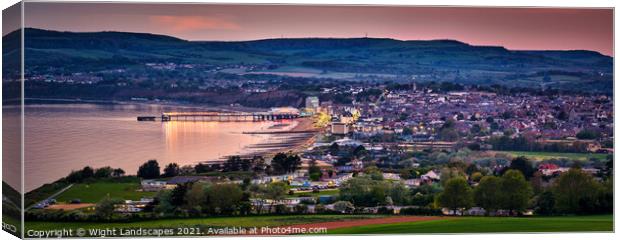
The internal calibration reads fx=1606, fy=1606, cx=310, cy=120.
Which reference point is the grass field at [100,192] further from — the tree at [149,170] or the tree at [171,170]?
the tree at [171,170]

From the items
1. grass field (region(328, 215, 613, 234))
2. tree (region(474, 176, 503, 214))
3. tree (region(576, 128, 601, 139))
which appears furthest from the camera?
tree (region(576, 128, 601, 139))

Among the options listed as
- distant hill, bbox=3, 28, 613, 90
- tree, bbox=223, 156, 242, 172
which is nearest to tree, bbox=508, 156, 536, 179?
distant hill, bbox=3, 28, 613, 90

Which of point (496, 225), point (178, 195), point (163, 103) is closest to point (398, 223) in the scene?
point (496, 225)

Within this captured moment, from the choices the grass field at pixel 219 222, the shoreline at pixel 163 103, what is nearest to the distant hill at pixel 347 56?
the shoreline at pixel 163 103

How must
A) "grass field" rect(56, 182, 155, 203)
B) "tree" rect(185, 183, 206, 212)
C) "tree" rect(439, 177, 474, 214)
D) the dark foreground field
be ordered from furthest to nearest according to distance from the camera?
1. "tree" rect(439, 177, 474, 214)
2. "tree" rect(185, 183, 206, 212)
3. the dark foreground field
4. "grass field" rect(56, 182, 155, 203)

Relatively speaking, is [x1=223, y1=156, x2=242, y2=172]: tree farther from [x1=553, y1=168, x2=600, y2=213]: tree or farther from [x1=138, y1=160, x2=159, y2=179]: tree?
[x1=553, y1=168, x2=600, y2=213]: tree

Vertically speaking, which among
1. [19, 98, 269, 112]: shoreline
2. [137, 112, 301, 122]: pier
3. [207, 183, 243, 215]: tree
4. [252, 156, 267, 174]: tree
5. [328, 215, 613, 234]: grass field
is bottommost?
[328, 215, 613, 234]: grass field
